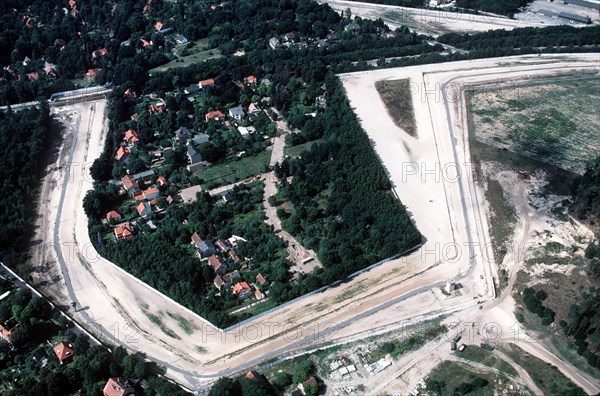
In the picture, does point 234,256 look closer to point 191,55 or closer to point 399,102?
point 399,102

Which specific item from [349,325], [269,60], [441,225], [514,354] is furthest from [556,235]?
[269,60]

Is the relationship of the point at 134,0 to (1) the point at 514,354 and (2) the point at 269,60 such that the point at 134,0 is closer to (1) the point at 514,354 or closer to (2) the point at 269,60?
(2) the point at 269,60

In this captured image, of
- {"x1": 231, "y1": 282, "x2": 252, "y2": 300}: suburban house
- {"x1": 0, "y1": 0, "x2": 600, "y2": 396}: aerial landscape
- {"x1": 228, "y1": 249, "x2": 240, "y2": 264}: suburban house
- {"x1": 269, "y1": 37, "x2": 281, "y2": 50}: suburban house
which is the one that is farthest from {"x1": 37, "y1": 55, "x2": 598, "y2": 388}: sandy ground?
{"x1": 269, "y1": 37, "x2": 281, "y2": 50}: suburban house

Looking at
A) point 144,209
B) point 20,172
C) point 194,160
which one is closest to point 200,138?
point 194,160

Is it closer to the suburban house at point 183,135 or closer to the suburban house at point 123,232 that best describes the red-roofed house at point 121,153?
the suburban house at point 183,135

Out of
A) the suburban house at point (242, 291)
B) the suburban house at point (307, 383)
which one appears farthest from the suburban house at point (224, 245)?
the suburban house at point (307, 383)

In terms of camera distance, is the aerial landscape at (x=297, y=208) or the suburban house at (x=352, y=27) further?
the suburban house at (x=352, y=27)
